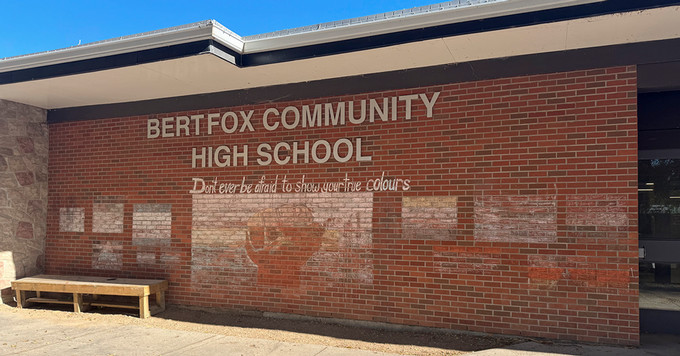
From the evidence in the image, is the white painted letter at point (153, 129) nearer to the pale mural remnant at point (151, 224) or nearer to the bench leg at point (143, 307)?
the pale mural remnant at point (151, 224)

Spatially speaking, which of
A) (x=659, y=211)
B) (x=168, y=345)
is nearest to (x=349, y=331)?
(x=168, y=345)

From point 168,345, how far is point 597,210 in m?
5.11

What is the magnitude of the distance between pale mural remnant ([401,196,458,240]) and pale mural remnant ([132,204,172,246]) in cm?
375

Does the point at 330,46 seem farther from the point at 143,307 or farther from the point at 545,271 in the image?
the point at 143,307

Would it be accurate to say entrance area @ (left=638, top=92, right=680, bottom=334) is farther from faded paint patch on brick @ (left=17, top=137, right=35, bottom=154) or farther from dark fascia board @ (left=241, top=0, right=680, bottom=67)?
faded paint patch on brick @ (left=17, top=137, right=35, bottom=154)

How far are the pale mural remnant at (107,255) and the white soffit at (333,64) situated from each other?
2.38 meters

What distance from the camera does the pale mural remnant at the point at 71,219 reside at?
306 inches

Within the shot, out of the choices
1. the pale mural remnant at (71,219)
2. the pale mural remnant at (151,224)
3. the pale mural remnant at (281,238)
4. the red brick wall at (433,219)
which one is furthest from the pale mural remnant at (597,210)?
the pale mural remnant at (71,219)

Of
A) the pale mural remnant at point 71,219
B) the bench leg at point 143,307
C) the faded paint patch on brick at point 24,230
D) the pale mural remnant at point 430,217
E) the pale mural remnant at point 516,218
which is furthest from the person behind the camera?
the pale mural remnant at point 71,219

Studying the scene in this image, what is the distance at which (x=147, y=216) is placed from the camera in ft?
23.9

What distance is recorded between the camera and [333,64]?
573 centimetres

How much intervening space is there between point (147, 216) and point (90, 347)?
7.96 ft

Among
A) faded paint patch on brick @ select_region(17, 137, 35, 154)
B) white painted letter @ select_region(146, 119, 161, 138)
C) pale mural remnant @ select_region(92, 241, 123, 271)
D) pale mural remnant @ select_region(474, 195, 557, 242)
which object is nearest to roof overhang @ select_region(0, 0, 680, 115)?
white painted letter @ select_region(146, 119, 161, 138)

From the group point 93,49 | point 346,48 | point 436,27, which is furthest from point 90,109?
point 436,27
